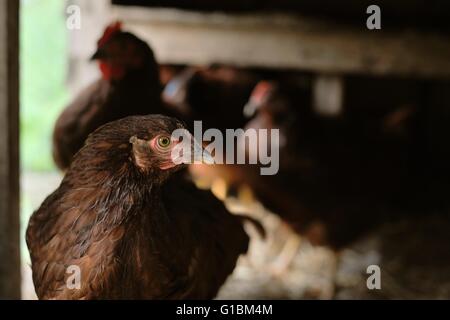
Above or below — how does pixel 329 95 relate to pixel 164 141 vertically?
above

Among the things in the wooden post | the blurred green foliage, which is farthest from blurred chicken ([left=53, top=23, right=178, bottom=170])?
the blurred green foliage

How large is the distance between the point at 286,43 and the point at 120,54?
49.9 inches

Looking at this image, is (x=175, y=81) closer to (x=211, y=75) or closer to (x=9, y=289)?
(x=211, y=75)

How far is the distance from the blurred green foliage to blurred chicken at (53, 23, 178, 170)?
2.13 meters

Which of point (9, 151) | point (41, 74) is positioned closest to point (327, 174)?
point (9, 151)

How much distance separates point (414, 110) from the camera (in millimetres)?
3512

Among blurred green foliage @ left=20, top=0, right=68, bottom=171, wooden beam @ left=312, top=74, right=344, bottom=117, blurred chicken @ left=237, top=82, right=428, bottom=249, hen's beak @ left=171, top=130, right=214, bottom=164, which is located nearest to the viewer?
hen's beak @ left=171, top=130, right=214, bottom=164

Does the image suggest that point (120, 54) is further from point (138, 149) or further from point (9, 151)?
point (138, 149)

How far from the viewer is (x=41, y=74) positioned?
412 cm

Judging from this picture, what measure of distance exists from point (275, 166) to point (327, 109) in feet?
2.59

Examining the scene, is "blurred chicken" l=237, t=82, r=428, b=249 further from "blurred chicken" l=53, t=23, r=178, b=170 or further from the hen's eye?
the hen's eye

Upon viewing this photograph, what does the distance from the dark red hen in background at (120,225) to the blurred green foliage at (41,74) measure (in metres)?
2.59

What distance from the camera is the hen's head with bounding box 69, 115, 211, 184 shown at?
41.7 inches

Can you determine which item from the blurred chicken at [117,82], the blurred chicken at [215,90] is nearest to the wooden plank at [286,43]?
the blurred chicken at [215,90]
